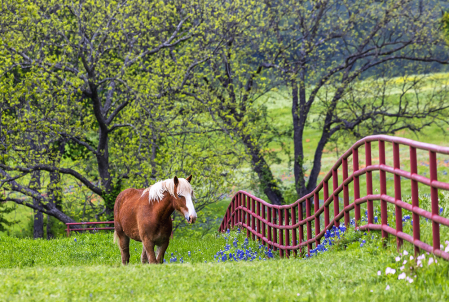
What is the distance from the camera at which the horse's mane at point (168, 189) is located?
801 cm

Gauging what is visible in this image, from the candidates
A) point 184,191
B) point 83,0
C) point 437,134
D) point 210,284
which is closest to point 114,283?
point 210,284

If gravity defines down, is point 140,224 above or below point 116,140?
below

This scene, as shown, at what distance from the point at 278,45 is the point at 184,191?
17.2 meters

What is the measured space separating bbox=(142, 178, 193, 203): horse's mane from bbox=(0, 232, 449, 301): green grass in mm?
1343

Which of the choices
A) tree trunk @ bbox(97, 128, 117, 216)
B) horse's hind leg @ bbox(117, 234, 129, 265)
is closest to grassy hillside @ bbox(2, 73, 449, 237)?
tree trunk @ bbox(97, 128, 117, 216)

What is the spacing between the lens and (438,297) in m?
4.74

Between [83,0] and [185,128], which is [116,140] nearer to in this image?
[185,128]

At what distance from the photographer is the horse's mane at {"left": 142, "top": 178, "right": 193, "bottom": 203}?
801cm

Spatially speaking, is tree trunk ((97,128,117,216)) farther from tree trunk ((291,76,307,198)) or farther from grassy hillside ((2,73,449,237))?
tree trunk ((291,76,307,198))

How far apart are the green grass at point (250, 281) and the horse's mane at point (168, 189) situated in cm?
134

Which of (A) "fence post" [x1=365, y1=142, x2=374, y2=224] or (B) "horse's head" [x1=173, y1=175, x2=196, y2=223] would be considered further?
(B) "horse's head" [x1=173, y1=175, x2=196, y2=223]

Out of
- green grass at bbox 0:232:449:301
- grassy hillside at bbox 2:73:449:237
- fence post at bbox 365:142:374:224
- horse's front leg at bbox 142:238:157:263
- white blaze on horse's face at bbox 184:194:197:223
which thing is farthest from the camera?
grassy hillside at bbox 2:73:449:237

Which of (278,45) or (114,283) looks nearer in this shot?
(114,283)

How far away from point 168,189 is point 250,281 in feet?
8.93
